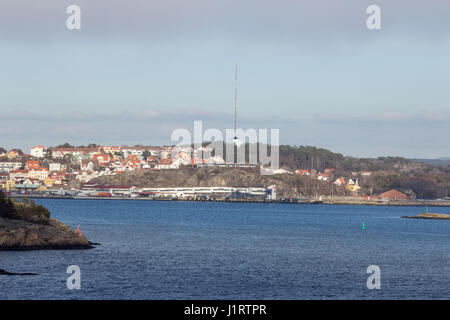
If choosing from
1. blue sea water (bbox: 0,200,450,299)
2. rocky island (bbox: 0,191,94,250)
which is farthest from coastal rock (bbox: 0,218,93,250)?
blue sea water (bbox: 0,200,450,299)

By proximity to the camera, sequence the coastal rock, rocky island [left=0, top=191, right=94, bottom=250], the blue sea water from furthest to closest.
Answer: rocky island [left=0, top=191, right=94, bottom=250]
the coastal rock
the blue sea water

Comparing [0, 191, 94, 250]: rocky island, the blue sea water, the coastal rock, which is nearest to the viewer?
the blue sea water

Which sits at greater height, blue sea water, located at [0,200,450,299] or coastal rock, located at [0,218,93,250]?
coastal rock, located at [0,218,93,250]

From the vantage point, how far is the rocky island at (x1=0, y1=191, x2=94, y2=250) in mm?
49188

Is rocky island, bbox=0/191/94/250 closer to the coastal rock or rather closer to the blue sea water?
the coastal rock

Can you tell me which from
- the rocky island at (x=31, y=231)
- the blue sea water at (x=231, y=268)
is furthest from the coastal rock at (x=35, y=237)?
the blue sea water at (x=231, y=268)

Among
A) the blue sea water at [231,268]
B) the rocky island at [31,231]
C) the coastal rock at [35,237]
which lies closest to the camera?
the blue sea water at [231,268]

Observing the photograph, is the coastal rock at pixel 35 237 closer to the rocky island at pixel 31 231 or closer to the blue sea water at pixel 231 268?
the rocky island at pixel 31 231

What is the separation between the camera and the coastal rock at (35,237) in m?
49.0

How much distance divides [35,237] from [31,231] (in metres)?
1.00
